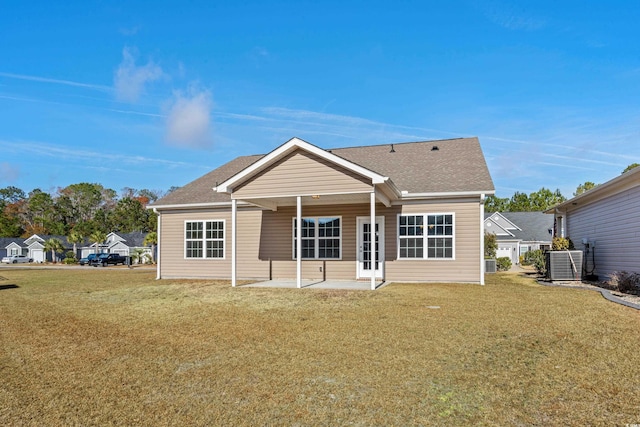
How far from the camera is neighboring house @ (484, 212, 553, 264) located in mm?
37531

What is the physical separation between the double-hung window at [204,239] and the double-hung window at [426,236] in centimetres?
677

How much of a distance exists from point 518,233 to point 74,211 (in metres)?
74.9

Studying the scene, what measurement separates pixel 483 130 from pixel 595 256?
9606mm

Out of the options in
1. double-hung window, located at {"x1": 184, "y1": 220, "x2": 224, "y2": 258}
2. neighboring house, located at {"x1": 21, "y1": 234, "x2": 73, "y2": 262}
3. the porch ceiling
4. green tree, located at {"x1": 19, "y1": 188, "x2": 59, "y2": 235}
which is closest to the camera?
the porch ceiling

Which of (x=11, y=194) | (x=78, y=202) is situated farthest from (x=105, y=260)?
(x=11, y=194)

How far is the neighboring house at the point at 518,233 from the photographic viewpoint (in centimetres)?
3753

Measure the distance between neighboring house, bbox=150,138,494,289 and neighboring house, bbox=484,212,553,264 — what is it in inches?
960

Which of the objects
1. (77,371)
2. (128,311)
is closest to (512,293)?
(128,311)

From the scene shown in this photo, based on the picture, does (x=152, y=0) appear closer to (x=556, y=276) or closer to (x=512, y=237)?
(x=556, y=276)

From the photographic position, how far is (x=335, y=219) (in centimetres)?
1391

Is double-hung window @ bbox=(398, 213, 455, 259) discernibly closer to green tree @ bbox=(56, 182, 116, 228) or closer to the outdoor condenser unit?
the outdoor condenser unit

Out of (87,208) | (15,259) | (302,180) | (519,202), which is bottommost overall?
(15,259)

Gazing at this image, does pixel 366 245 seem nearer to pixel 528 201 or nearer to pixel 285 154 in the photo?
pixel 285 154

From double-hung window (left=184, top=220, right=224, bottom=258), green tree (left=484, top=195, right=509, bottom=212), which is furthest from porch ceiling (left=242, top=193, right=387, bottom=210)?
green tree (left=484, top=195, right=509, bottom=212)
